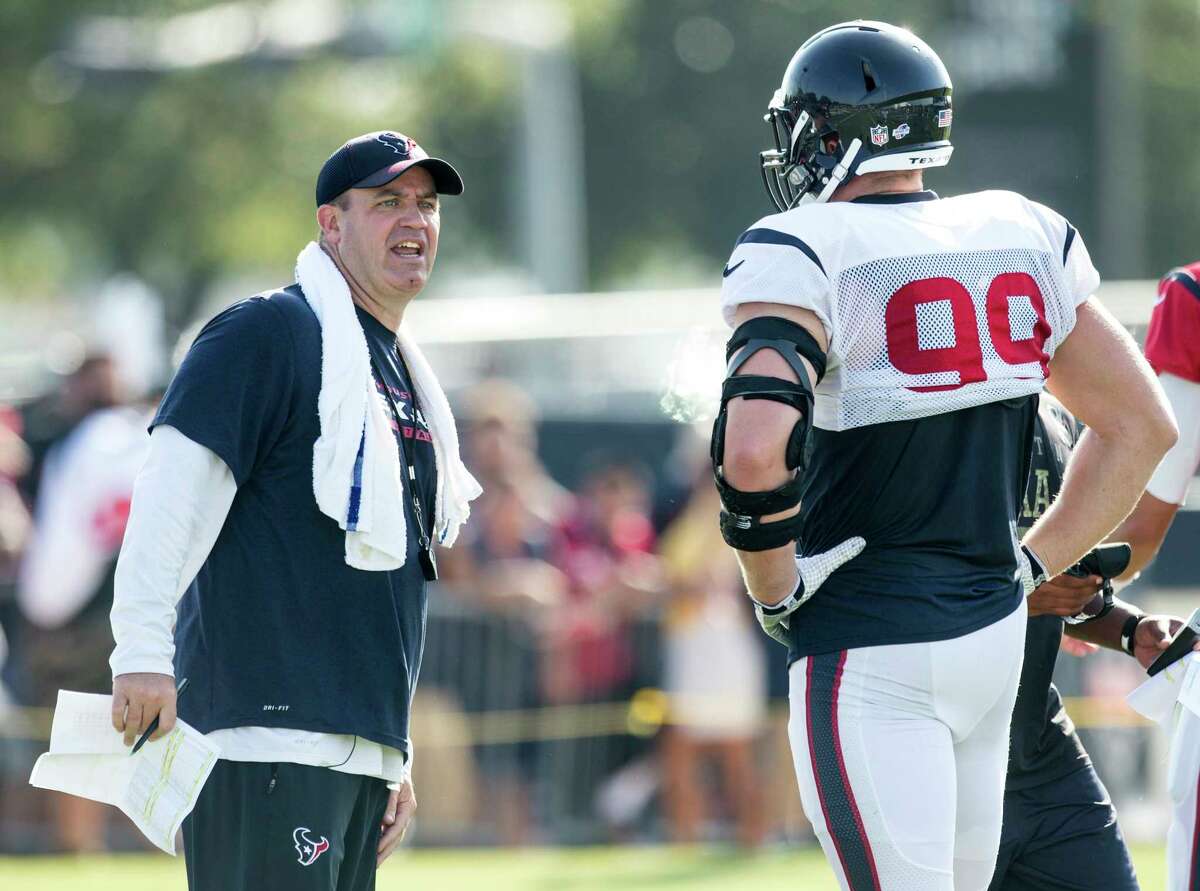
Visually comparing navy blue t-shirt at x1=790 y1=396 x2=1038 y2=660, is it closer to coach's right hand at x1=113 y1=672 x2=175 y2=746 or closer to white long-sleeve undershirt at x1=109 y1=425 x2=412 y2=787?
white long-sleeve undershirt at x1=109 y1=425 x2=412 y2=787

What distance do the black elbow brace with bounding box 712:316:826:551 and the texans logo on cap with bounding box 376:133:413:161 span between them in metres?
1.15

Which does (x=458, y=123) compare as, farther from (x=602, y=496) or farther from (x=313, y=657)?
(x=313, y=657)

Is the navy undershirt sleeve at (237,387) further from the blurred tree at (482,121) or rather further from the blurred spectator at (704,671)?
the blurred tree at (482,121)

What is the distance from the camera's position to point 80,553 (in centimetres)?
966

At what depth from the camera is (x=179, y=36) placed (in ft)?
85.9

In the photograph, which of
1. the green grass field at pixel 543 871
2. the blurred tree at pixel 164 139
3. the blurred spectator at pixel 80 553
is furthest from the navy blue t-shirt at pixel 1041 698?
the blurred tree at pixel 164 139

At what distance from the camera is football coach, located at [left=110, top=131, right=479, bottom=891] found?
4.09 m

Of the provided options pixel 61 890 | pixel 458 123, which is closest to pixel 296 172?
pixel 458 123

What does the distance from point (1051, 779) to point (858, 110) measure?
70.5 inches

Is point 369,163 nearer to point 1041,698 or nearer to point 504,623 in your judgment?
point 1041,698

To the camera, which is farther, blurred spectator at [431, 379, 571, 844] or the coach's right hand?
blurred spectator at [431, 379, 571, 844]

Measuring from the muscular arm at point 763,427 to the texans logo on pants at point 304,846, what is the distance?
1.18 m

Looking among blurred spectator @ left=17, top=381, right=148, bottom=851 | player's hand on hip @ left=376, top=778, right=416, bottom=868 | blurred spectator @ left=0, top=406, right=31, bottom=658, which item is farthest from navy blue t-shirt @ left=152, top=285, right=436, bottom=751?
blurred spectator @ left=0, top=406, right=31, bottom=658

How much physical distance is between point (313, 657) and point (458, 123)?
31.0 meters
